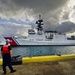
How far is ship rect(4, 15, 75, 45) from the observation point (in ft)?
231

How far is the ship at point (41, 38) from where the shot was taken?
70.3 metres

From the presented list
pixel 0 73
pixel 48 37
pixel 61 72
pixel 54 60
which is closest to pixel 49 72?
pixel 61 72

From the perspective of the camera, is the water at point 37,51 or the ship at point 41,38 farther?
the ship at point 41,38

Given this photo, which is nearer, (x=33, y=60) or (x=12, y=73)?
(x=12, y=73)

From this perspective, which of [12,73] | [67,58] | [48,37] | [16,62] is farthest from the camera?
[48,37]

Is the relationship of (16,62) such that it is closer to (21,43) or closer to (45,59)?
(45,59)

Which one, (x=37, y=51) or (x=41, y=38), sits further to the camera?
(x=41, y=38)

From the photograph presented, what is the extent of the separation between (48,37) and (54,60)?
65.5 metres

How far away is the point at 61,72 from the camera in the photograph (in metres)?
7.98

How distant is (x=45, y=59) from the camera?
10.9m

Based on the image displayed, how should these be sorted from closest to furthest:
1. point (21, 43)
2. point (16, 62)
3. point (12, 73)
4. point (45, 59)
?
point (12, 73) → point (16, 62) → point (45, 59) → point (21, 43)

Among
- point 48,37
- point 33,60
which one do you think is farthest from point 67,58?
point 48,37

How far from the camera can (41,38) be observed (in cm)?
7356

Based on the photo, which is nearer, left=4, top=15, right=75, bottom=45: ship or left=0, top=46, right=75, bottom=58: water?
left=0, top=46, right=75, bottom=58: water
